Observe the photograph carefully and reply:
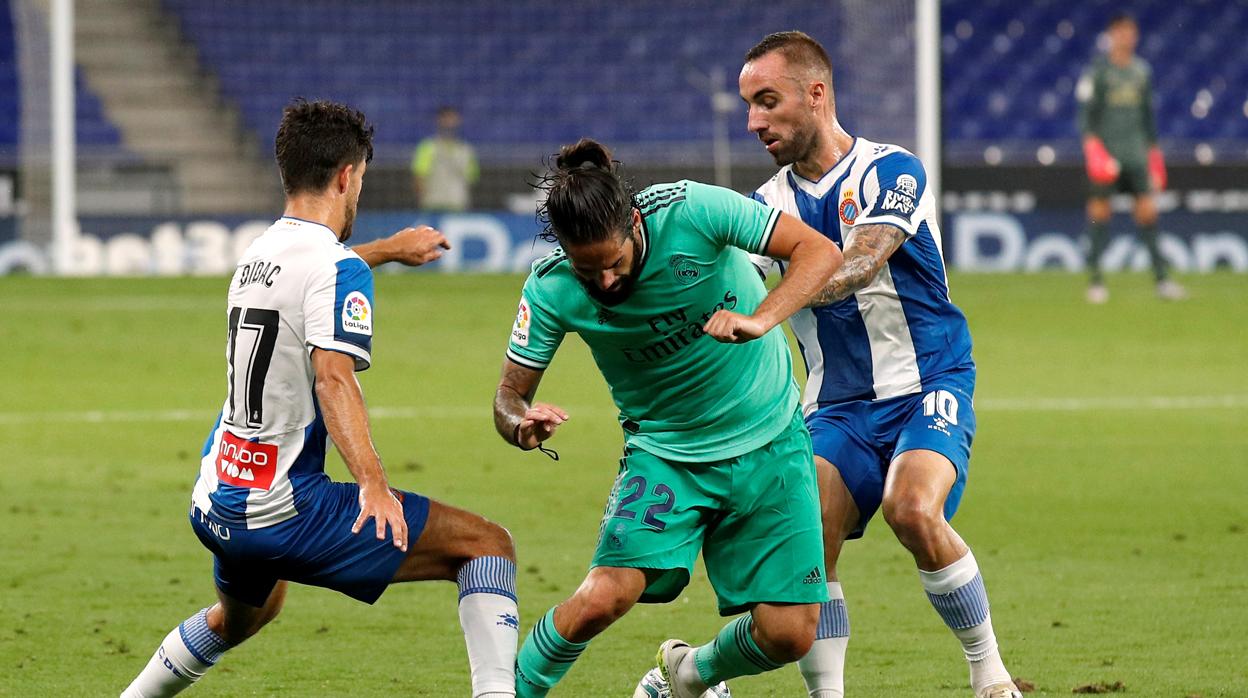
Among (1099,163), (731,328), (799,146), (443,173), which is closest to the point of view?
(731,328)

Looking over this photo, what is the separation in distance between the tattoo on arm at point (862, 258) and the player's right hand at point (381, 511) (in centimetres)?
142

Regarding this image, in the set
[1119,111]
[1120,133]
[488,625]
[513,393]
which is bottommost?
[488,625]

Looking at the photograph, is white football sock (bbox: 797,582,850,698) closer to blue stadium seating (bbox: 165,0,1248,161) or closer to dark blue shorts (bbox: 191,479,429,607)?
dark blue shorts (bbox: 191,479,429,607)

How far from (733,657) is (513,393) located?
3.26 ft

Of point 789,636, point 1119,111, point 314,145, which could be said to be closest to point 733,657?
point 789,636

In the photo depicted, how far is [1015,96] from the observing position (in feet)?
89.9

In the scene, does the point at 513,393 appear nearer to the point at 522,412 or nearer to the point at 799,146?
the point at 522,412

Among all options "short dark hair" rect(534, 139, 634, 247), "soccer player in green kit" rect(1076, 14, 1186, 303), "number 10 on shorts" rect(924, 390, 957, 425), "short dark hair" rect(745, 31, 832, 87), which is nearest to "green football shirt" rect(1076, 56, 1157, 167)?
"soccer player in green kit" rect(1076, 14, 1186, 303)

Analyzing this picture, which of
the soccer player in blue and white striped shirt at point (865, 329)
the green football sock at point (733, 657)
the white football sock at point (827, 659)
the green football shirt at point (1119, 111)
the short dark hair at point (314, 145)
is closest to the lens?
the short dark hair at point (314, 145)

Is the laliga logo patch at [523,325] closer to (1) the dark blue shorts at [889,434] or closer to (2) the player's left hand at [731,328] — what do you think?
(2) the player's left hand at [731,328]

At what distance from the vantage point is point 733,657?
5223mm

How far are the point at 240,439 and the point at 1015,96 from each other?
78.7ft

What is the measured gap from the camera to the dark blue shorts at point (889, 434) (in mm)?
5605

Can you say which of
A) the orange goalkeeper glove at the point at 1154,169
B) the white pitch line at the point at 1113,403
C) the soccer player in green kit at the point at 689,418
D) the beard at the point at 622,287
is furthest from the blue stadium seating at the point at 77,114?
the beard at the point at 622,287
